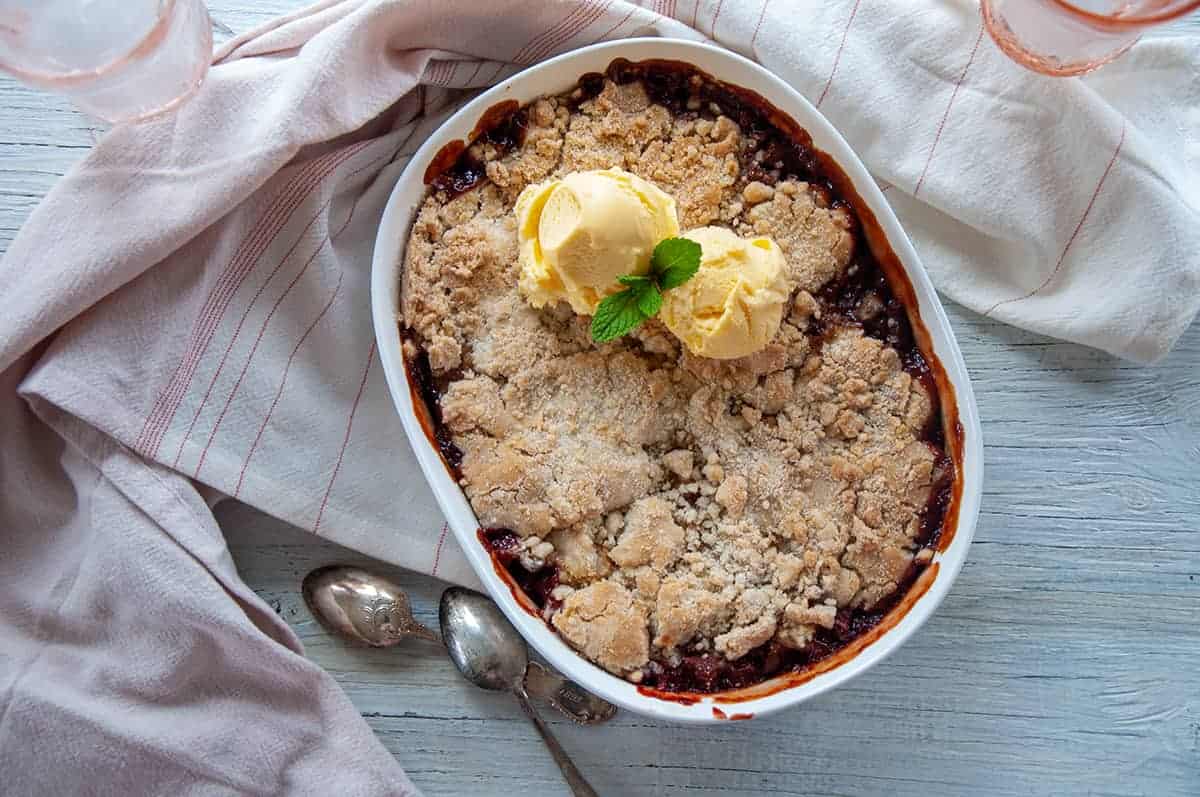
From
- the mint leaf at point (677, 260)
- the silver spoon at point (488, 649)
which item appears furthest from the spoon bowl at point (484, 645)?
the mint leaf at point (677, 260)

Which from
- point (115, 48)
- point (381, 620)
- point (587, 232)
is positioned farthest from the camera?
point (381, 620)

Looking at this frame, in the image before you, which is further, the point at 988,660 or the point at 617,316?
the point at 988,660

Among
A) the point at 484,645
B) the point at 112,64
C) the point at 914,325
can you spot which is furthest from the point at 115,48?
the point at 914,325

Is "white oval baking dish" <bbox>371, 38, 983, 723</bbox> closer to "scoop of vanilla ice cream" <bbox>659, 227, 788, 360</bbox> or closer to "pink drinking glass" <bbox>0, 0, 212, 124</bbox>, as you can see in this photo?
"scoop of vanilla ice cream" <bbox>659, 227, 788, 360</bbox>

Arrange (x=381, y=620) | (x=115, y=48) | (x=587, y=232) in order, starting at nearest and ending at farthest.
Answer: (x=587, y=232) < (x=115, y=48) < (x=381, y=620)

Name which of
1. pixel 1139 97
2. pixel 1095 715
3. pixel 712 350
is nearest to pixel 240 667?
pixel 712 350

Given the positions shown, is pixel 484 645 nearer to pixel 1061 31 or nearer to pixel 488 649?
pixel 488 649
